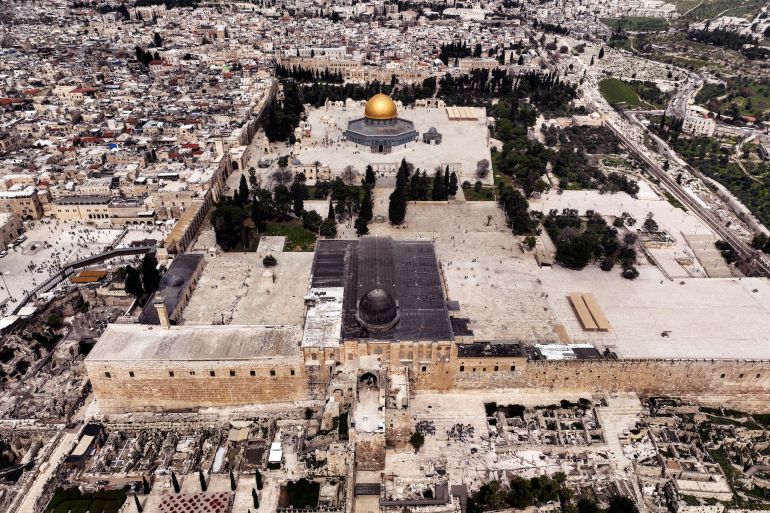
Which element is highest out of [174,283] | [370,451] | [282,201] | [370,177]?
[370,177]

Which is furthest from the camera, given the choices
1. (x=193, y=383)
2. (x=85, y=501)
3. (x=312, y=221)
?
(x=312, y=221)

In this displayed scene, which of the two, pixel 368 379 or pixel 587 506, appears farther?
pixel 368 379

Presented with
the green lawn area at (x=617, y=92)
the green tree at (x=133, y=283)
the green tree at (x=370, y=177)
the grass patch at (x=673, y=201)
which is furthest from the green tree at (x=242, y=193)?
the green lawn area at (x=617, y=92)

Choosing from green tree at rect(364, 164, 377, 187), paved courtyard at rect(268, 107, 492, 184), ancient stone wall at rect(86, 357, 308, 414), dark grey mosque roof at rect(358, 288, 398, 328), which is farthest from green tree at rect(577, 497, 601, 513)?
paved courtyard at rect(268, 107, 492, 184)

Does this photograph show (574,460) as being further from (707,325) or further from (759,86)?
(759,86)

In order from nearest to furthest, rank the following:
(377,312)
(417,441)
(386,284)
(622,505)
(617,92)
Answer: (622,505) < (417,441) < (377,312) < (386,284) < (617,92)

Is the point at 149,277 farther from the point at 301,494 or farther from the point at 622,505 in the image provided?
the point at 622,505

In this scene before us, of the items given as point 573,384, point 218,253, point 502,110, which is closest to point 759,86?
point 502,110

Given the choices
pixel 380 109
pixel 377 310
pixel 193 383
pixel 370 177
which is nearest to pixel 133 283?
pixel 193 383
